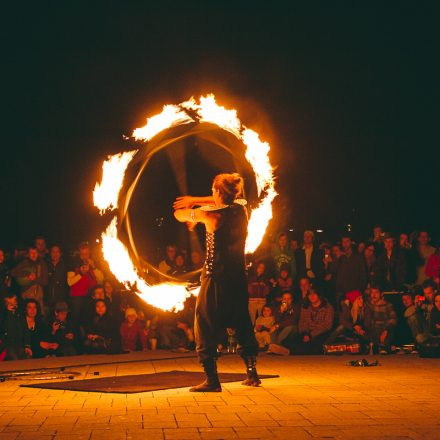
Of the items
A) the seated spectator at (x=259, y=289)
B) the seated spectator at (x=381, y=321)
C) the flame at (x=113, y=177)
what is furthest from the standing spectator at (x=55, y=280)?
the seated spectator at (x=381, y=321)

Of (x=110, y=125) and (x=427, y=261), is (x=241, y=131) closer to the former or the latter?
(x=427, y=261)

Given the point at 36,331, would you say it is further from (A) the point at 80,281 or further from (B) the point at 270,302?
(B) the point at 270,302

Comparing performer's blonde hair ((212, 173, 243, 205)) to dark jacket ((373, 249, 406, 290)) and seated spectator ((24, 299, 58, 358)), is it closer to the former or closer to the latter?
seated spectator ((24, 299, 58, 358))

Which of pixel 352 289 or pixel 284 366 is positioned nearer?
→ pixel 284 366

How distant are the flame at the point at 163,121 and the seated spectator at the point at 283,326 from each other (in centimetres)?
398

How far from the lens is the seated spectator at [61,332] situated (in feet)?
40.5

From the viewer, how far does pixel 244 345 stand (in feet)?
26.0

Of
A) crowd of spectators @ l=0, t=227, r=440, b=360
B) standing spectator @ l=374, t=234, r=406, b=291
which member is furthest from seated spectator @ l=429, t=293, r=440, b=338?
standing spectator @ l=374, t=234, r=406, b=291

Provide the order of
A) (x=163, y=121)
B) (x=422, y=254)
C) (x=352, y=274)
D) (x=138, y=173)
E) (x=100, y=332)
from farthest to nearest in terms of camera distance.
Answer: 1. (x=422, y=254)
2. (x=352, y=274)
3. (x=100, y=332)
4. (x=138, y=173)
5. (x=163, y=121)

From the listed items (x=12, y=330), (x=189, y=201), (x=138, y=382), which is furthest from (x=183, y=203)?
(x=12, y=330)

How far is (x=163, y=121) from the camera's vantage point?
9766 mm

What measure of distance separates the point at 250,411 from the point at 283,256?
7.22 meters

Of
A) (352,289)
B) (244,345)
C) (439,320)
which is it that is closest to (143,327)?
(352,289)

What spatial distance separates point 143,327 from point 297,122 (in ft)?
31.7
